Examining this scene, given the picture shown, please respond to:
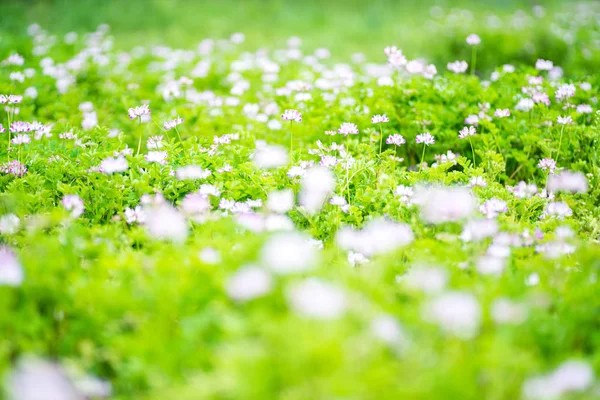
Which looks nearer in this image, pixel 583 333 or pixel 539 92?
pixel 583 333

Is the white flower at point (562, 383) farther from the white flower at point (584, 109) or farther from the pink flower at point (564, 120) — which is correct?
the white flower at point (584, 109)

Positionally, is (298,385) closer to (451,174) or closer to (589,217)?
(451,174)

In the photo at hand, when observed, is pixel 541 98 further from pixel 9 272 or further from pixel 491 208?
pixel 9 272

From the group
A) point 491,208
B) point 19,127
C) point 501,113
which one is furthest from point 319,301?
point 501,113

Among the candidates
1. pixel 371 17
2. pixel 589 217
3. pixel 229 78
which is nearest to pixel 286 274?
pixel 589 217

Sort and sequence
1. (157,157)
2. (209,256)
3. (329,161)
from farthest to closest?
(329,161), (157,157), (209,256)

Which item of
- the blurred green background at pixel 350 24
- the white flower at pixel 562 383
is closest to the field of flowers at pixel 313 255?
the white flower at pixel 562 383
